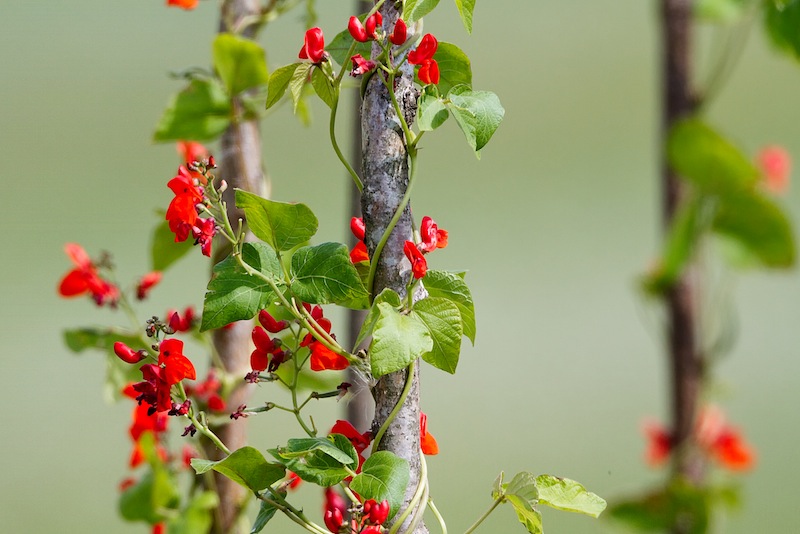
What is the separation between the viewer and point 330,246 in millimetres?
470

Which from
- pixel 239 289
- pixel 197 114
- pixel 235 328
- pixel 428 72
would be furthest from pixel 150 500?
pixel 428 72

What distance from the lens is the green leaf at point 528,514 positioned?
1.54 ft

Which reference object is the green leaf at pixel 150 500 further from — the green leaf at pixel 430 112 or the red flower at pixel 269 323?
the green leaf at pixel 430 112

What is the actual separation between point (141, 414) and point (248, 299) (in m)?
0.40

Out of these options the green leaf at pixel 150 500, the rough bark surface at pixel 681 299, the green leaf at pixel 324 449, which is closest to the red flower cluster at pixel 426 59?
the green leaf at pixel 324 449

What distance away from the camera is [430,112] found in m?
0.46

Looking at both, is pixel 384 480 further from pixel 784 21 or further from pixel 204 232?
pixel 784 21

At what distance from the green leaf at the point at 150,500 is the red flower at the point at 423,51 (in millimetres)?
563

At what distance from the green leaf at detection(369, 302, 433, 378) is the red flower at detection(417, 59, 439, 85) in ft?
0.42

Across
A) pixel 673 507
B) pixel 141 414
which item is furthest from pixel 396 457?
pixel 141 414

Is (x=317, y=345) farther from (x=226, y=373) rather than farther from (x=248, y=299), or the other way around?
(x=226, y=373)

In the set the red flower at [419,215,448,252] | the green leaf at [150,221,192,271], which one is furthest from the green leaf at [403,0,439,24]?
the green leaf at [150,221,192,271]

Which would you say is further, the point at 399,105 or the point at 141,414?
the point at 141,414

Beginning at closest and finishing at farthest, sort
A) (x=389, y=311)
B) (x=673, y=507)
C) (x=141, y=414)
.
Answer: (x=389, y=311) → (x=673, y=507) → (x=141, y=414)
